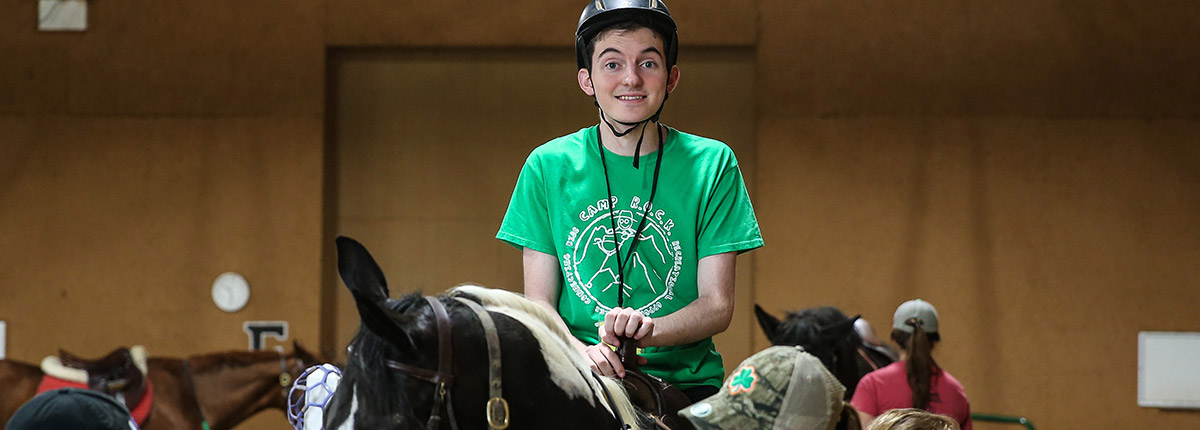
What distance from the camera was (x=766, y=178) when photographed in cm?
688

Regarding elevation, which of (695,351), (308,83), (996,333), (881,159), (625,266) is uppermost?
(308,83)

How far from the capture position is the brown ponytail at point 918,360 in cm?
410

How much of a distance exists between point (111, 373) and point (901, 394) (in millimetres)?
3739

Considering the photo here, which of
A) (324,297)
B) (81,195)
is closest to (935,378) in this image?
(324,297)

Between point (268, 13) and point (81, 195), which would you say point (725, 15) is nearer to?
point (268, 13)

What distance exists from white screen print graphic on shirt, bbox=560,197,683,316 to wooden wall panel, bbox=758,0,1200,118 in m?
5.11

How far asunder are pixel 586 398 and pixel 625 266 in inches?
21.4

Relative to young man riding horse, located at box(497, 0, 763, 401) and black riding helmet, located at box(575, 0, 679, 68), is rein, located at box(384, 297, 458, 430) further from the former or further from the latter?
black riding helmet, located at box(575, 0, 679, 68)

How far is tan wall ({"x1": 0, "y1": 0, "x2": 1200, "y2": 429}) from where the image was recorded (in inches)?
267

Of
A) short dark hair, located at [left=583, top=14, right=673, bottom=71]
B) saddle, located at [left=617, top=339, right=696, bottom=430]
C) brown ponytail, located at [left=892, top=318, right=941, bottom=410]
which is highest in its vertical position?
short dark hair, located at [left=583, top=14, right=673, bottom=71]

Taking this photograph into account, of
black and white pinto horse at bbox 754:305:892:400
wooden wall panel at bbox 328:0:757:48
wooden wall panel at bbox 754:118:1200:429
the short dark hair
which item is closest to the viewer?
the short dark hair

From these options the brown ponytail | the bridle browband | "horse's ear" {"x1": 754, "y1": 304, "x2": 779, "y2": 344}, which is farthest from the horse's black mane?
the bridle browband

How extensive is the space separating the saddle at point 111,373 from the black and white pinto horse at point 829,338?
10.2 ft

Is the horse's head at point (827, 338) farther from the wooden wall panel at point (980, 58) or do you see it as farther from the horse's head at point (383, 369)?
the horse's head at point (383, 369)
